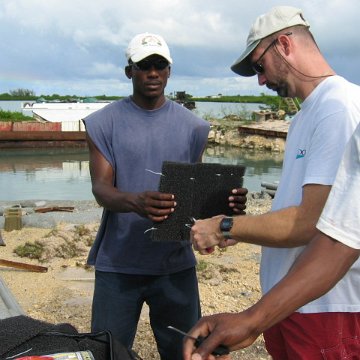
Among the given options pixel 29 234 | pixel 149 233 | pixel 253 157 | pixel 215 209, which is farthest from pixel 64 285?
pixel 253 157

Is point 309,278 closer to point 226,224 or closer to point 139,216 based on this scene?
point 226,224

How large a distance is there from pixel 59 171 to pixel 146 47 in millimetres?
21271

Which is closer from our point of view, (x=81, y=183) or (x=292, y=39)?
(x=292, y=39)

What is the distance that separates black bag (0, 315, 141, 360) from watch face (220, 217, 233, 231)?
2.04 feet

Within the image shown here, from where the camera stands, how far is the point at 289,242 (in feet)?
5.88

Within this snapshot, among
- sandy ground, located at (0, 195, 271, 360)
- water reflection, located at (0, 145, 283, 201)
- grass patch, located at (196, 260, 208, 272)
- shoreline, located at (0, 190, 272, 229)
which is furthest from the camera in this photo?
water reflection, located at (0, 145, 283, 201)

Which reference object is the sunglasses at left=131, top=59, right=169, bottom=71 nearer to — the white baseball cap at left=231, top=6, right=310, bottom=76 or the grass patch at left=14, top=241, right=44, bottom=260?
the white baseball cap at left=231, top=6, right=310, bottom=76

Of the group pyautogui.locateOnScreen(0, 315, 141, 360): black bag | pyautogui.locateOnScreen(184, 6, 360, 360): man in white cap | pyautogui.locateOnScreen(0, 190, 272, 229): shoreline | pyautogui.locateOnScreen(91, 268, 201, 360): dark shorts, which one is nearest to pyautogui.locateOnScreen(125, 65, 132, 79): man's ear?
pyautogui.locateOnScreen(184, 6, 360, 360): man in white cap

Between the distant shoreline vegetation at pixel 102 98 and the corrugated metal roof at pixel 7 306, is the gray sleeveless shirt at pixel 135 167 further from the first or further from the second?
the distant shoreline vegetation at pixel 102 98

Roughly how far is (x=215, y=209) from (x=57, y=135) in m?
29.7

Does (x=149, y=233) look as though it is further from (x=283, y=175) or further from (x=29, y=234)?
(x=29, y=234)

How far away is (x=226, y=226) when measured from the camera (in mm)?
1879

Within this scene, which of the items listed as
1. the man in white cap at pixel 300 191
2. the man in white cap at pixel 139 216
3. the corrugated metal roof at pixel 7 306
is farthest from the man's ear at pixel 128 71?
the corrugated metal roof at pixel 7 306

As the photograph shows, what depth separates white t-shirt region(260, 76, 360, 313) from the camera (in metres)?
1.76
